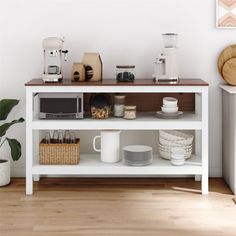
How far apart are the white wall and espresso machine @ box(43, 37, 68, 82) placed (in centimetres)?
21

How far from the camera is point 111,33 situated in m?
4.36

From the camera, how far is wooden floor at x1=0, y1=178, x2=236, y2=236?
3.22m

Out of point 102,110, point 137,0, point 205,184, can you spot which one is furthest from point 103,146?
point 137,0

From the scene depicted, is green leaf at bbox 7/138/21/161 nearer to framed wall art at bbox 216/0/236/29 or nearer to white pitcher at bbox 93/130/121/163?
white pitcher at bbox 93/130/121/163

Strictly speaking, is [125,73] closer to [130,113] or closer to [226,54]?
[130,113]

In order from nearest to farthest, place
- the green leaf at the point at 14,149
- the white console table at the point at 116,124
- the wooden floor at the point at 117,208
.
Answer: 1. the wooden floor at the point at 117,208
2. the white console table at the point at 116,124
3. the green leaf at the point at 14,149

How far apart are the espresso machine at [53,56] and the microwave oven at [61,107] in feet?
0.50

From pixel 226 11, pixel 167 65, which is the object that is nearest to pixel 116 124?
pixel 167 65

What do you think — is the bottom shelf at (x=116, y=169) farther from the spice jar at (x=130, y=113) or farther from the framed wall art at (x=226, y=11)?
the framed wall art at (x=226, y=11)

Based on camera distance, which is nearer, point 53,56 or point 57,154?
point 57,154

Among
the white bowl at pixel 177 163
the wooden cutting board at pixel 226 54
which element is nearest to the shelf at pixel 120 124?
the white bowl at pixel 177 163

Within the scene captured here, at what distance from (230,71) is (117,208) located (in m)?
1.48

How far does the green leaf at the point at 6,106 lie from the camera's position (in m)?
4.18

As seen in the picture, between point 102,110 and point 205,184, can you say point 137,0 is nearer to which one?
point 102,110
